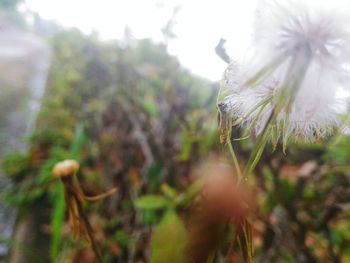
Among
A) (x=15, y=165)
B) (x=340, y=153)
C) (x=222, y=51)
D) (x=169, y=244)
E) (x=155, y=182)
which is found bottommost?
(x=15, y=165)

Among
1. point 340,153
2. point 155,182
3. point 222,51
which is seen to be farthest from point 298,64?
point 155,182

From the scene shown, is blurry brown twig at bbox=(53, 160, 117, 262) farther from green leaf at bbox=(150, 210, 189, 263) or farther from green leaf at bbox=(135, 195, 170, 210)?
green leaf at bbox=(135, 195, 170, 210)

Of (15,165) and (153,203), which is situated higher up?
(153,203)

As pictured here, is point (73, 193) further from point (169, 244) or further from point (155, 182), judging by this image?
point (155, 182)

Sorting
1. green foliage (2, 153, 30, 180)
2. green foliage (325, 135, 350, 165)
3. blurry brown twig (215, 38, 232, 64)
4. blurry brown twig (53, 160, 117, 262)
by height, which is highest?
blurry brown twig (215, 38, 232, 64)

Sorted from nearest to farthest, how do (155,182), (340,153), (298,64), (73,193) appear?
(298,64) < (73,193) < (340,153) < (155,182)

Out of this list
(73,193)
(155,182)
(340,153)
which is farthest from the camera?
(155,182)

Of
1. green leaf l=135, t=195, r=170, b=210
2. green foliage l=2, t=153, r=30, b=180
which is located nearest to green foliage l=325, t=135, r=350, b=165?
green leaf l=135, t=195, r=170, b=210
